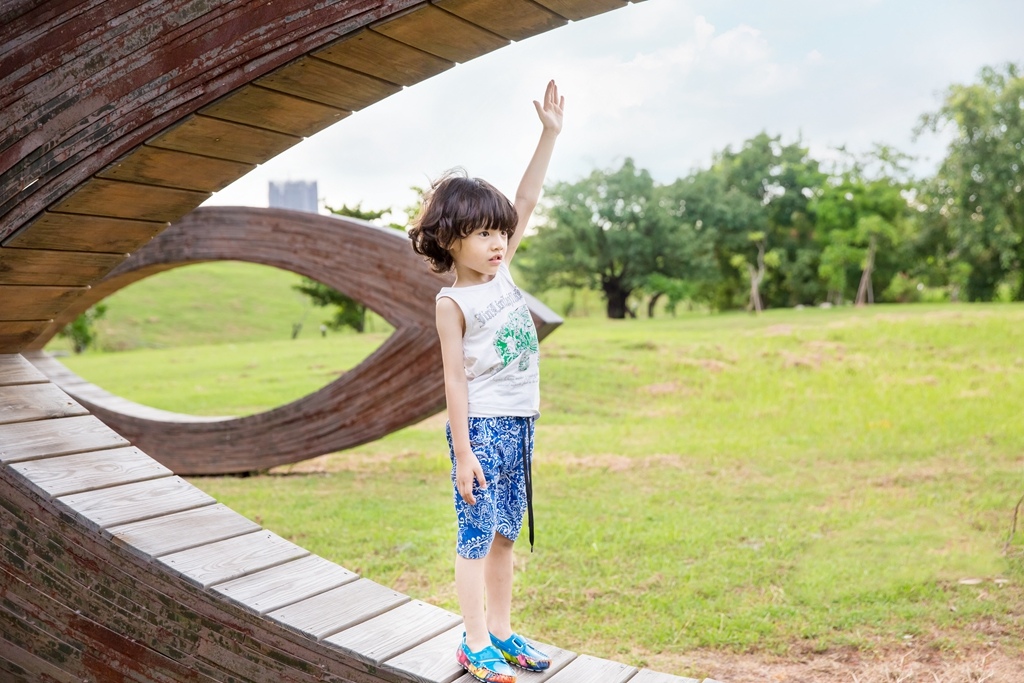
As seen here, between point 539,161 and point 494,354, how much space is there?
554 mm

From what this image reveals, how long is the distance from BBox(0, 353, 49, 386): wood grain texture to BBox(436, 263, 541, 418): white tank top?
1.44 meters

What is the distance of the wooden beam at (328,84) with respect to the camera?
2.04 meters

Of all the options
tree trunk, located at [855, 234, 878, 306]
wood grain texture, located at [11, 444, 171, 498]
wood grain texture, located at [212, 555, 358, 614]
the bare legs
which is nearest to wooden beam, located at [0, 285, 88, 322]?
wood grain texture, located at [11, 444, 171, 498]

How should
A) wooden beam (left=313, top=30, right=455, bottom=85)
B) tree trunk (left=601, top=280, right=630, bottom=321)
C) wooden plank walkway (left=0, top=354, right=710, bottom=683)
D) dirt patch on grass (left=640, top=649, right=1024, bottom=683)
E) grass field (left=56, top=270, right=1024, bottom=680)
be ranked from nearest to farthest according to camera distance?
wooden beam (left=313, top=30, right=455, bottom=85)
wooden plank walkway (left=0, top=354, right=710, bottom=683)
dirt patch on grass (left=640, top=649, right=1024, bottom=683)
grass field (left=56, top=270, right=1024, bottom=680)
tree trunk (left=601, top=280, right=630, bottom=321)

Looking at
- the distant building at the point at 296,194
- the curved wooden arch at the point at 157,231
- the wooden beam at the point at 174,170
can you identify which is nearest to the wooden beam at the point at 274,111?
the curved wooden arch at the point at 157,231

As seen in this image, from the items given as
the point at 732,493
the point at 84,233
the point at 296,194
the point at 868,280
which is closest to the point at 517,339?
the point at 84,233

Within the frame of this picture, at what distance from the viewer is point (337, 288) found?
5480mm

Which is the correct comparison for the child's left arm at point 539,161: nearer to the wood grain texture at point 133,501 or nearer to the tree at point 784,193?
the wood grain texture at point 133,501

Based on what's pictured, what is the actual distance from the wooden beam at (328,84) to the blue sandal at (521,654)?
136 cm

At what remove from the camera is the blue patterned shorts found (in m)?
2.17

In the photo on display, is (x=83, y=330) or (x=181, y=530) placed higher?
(x=83, y=330)

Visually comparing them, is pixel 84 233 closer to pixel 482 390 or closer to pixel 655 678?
pixel 482 390

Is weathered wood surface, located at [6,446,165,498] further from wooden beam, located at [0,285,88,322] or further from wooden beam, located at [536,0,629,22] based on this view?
wooden beam, located at [536,0,629,22]

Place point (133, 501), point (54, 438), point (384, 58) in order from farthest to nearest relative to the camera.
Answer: point (54, 438), point (133, 501), point (384, 58)
